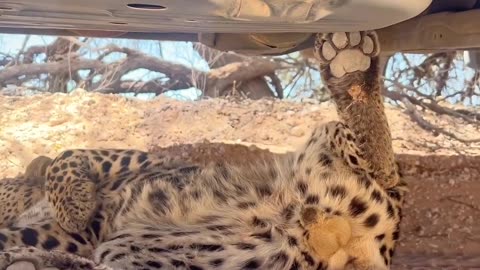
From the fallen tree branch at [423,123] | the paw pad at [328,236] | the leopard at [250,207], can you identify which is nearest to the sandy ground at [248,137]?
the fallen tree branch at [423,123]

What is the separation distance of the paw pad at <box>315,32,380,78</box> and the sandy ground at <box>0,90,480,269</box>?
41.9 inches

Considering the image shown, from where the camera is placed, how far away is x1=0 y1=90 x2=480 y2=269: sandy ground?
308 cm

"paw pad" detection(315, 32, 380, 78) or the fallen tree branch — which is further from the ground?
"paw pad" detection(315, 32, 380, 78)

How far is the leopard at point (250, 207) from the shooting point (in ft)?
4.86

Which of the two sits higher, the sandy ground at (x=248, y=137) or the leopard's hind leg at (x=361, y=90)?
the leopard's hind leg at (x=361, y=90)

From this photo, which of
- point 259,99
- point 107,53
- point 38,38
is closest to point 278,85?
point 259,99

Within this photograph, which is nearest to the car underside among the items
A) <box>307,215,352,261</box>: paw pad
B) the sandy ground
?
<box>307,215,352,261</box>: paw pad

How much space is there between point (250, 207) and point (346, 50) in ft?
1.43

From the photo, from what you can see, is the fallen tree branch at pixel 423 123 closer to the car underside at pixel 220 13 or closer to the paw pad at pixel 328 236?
the paw pad at pixel 328 236

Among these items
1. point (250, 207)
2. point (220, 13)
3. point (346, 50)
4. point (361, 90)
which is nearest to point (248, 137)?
point (361, 90)

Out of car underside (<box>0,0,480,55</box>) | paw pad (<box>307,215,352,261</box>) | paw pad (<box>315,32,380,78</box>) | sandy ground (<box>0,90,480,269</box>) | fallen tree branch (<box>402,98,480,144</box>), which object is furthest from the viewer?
fallen tree branch (<box>402,98,480,144</box>)

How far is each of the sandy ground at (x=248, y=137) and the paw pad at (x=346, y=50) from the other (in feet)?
3.49

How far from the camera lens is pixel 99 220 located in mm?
1846

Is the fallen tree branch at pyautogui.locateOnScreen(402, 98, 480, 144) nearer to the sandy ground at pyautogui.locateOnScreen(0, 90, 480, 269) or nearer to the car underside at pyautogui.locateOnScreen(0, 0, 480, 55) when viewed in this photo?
the sandy ground at pyautogui.locateOnScreen(0, 90, 480, 269)
